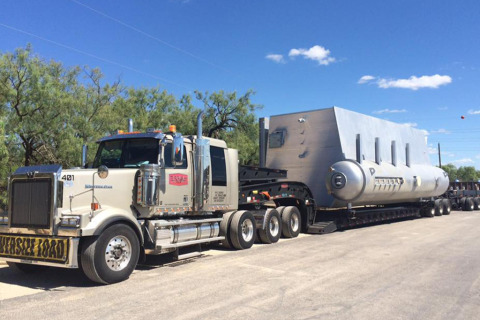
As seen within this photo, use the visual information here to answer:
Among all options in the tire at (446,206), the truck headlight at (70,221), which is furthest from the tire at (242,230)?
the tire at (446,206)

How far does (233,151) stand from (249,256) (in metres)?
2.95

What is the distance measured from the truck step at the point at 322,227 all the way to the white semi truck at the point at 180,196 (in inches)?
1.4

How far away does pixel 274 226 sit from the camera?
12.3 m

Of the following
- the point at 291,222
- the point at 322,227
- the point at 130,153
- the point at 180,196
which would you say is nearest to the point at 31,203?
the point at 130,153

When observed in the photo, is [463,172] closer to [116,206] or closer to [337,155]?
[337,155]

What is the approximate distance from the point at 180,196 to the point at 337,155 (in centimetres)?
771

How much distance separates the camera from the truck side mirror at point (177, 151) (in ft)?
27.2

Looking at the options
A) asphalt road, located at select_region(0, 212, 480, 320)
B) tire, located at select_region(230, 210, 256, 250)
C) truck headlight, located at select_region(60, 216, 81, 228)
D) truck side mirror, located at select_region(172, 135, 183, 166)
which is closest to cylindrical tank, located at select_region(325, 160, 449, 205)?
asphalt road, located at select_region(0, 212, 480, 320)

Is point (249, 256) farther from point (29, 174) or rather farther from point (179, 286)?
point (29, 174)

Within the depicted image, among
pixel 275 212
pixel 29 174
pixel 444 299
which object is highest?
pixel 29 174

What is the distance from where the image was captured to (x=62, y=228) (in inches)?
258

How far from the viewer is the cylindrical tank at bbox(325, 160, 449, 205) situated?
14.3 m

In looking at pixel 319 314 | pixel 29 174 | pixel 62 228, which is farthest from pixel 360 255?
pixel 29 174

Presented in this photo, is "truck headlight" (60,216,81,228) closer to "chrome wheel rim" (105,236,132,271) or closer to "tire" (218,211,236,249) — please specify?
"chrome wheel rim" (105,236,132,271)
